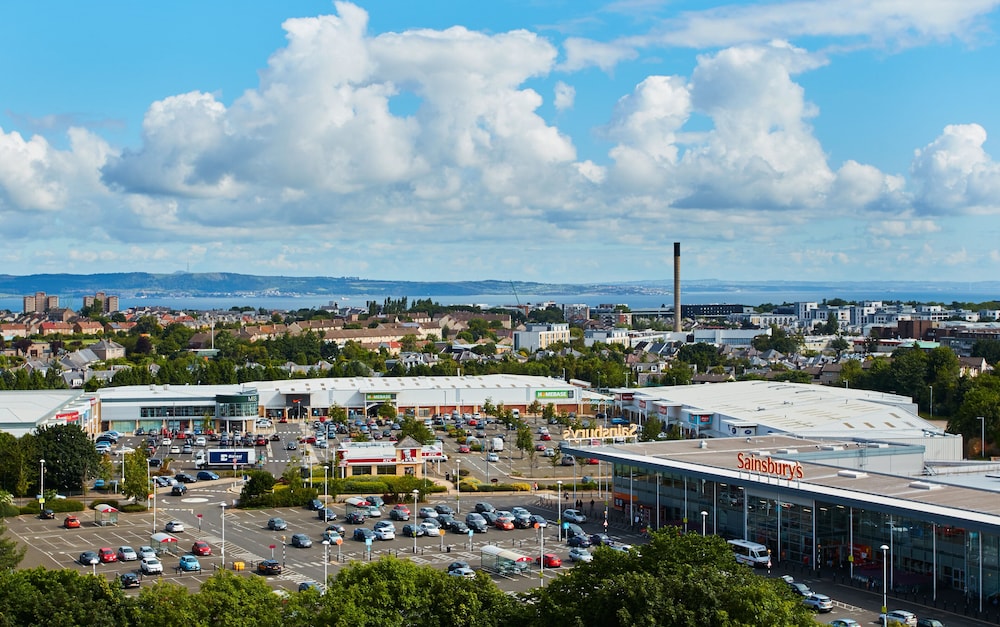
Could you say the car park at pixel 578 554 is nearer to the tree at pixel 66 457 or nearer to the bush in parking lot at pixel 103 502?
the bush in parking lot at pixel 103 502

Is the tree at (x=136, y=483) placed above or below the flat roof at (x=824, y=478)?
below

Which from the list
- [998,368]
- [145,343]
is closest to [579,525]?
[998,368]

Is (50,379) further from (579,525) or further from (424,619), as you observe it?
(424,619)

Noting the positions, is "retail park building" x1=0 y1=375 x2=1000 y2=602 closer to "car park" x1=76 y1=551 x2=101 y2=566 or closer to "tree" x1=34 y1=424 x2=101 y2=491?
"tree" x1=34 y1=424 x2=101 y2=491

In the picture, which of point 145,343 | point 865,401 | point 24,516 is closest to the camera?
point 24,516

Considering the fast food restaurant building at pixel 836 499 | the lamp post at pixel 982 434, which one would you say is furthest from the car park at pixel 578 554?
the lamp post at pixel 982 434

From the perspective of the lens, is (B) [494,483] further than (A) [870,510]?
Yes
